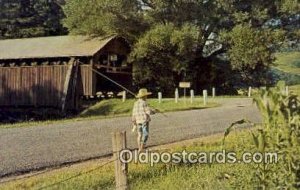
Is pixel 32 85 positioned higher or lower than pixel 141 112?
higher

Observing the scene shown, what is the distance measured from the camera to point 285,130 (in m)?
5.66

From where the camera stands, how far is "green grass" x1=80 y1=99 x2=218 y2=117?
33.3 metres

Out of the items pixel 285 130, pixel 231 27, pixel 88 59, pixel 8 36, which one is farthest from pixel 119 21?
pixel 285 130

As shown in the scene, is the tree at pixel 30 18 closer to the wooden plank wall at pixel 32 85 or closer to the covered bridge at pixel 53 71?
the covered bridge at pixel 53 71

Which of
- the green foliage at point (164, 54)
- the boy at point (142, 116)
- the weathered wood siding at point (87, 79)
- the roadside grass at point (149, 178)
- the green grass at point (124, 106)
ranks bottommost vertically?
the roadside grass at point (149, 178)

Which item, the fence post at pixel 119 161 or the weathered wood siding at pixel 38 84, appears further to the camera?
the weathered wood siding at pixel 38 84

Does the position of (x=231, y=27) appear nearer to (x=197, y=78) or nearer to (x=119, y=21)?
(x=197, y=78)

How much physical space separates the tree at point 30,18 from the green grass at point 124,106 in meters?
20.1

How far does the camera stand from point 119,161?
7660 mm

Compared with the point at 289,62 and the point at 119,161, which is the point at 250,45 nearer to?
the point at 119,161

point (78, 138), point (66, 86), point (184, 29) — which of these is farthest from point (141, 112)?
point (184, 29)

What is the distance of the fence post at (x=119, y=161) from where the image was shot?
760 cm

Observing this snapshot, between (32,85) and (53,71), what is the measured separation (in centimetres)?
217

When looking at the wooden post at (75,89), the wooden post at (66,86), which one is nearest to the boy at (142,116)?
the wooden post at (66,86)
